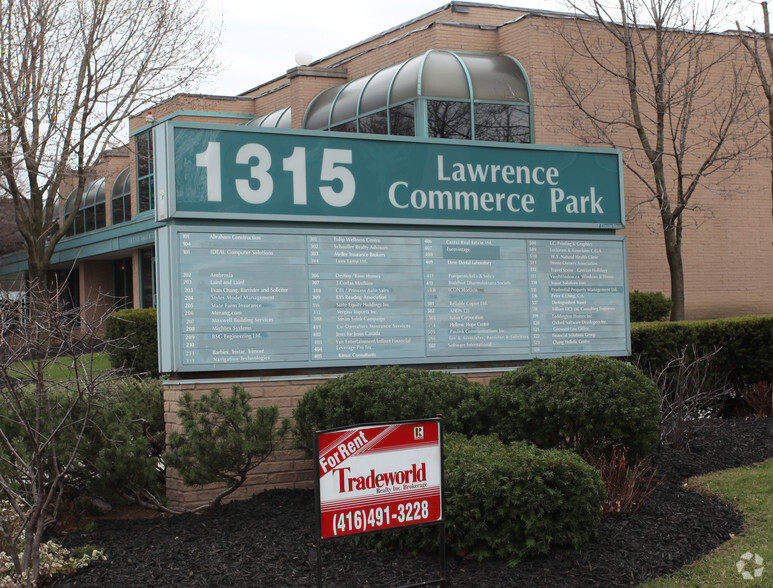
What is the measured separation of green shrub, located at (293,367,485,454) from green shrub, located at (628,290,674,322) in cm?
1295

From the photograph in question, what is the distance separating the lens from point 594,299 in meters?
9.36

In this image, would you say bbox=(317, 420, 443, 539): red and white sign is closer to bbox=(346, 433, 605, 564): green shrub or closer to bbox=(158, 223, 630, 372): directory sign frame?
bbox=(346, 433, 605, 564): green shrub

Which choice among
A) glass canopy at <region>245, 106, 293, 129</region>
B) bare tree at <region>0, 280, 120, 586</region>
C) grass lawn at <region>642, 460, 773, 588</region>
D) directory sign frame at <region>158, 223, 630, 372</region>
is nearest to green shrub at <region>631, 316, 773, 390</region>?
A: directory sign frame at <region>158, 223, 630, 372</region>

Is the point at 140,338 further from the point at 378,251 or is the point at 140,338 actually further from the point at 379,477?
the point at 379,477

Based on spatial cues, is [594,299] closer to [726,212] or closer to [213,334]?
[213,334]

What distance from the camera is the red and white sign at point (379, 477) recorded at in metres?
4.90

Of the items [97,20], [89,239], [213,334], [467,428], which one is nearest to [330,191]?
[213,334]

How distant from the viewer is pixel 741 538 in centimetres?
629

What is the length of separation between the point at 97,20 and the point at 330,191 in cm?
1738

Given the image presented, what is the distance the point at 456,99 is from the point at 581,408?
48.5 ft

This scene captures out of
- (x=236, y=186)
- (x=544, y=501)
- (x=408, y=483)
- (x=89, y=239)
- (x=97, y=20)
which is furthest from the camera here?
(x=89, y=239)

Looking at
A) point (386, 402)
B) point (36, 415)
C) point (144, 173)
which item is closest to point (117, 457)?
point (36, 415)

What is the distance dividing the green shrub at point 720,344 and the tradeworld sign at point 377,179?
267cm

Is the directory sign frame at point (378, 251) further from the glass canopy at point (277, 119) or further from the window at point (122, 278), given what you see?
the window at point (122, 278)
